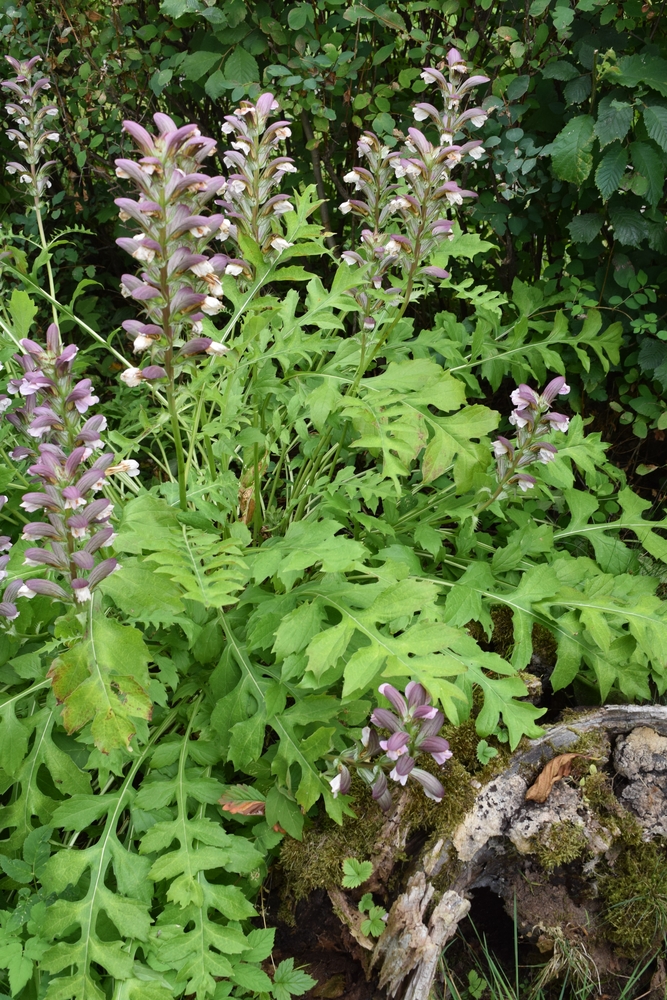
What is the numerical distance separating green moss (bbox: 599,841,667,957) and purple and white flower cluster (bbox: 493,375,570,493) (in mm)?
1170

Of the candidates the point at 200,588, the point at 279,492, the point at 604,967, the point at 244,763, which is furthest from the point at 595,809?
the point at 279,492

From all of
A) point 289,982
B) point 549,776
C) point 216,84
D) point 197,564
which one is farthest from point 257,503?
point 216,84

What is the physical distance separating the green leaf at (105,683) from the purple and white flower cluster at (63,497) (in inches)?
4.8

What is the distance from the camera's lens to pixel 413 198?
7.09ft

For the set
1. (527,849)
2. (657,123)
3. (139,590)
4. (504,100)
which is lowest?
(527,849)

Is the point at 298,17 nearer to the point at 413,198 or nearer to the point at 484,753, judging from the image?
the point at 413,198

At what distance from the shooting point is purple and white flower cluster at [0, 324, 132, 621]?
1.66 meters

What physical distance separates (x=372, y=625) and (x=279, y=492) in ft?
6.07

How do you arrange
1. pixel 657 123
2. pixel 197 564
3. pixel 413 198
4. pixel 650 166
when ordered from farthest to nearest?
pixel 650 166
pixel 657 123
pixel 413 198
pixel 197 564

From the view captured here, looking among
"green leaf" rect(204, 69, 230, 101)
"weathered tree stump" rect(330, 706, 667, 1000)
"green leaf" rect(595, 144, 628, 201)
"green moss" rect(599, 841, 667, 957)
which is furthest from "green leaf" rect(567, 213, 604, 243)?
"green moss" rect(599, 841, 667, 957)

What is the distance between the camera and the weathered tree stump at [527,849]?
6.55ft

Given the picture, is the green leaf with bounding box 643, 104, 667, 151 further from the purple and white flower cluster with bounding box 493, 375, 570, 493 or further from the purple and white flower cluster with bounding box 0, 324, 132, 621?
the purple and white flower cluster with bounding box 0, 324, 132, 621

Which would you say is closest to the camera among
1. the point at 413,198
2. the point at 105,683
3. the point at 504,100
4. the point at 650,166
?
the point at 105,683

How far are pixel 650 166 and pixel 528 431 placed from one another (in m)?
1.31
